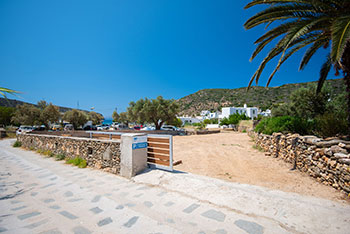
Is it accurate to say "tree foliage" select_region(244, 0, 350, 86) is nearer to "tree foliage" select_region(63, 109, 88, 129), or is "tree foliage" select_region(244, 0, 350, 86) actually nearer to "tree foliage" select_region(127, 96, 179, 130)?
"tree foliage" select_region(127, 96, 179, 130)

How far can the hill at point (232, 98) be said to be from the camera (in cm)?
7331

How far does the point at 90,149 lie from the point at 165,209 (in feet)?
18.7

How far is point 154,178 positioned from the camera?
5090 millimetres

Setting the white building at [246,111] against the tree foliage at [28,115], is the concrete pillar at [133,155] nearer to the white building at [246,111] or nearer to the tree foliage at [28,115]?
the tree foliage at [28,115]

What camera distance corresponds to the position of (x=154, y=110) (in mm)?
25266

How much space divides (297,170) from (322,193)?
7.03 ft

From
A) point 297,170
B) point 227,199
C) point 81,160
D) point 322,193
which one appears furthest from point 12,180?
point 297,170

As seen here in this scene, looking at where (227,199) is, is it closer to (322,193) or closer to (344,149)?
(322,193)

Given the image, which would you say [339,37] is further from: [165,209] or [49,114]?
[49,114]

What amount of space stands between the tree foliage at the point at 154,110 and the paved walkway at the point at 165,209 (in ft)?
65.6

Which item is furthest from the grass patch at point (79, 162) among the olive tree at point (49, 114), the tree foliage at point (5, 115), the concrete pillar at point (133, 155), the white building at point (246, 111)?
the white building at point (246, 111)

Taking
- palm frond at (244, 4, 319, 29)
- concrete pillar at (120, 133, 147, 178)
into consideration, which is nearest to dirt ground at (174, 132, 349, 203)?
concrete pillar at (120, 133, 147, 178)

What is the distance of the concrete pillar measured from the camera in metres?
5.49

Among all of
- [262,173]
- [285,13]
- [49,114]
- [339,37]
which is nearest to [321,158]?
[262,173]
